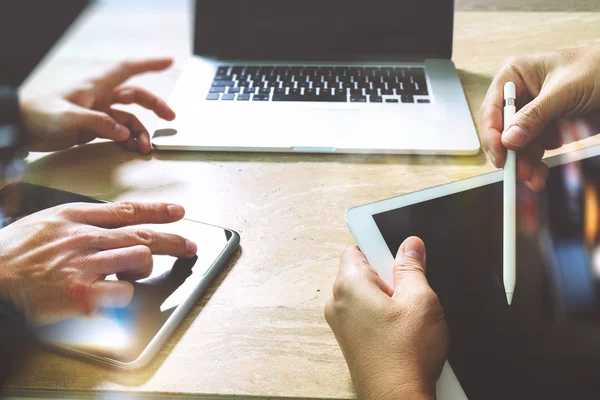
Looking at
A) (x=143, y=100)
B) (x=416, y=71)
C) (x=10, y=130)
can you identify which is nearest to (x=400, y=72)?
(x=416, y=71)

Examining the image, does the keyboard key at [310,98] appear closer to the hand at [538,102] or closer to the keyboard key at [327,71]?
the keyboard key at [327,71]

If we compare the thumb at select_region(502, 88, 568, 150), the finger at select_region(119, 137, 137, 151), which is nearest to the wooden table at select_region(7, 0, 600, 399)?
the finger at select_region(119, 137, 137, 151)

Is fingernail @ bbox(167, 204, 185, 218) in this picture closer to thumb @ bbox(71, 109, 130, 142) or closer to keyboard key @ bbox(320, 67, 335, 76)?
thumb @ bbox(71, 109, 130, 142)

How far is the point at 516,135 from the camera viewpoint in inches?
25.5

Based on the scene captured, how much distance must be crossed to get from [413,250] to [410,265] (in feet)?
0.07

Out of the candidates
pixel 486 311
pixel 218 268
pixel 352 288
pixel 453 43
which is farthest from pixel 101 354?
pixel 453 43

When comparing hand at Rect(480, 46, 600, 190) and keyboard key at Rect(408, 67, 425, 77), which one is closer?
hand at Rect(480, 46, 600, 190)

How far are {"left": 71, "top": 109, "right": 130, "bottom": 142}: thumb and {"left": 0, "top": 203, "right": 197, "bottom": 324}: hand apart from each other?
0.19 meters

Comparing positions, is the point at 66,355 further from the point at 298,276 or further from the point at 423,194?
the point at 423,194

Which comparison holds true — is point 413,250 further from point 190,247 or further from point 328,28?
point 328,28

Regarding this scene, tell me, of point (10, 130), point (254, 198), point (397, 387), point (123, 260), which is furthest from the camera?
point (10, 130)

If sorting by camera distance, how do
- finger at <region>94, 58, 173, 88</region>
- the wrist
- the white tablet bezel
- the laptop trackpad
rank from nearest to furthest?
the wrist → the white tablet bezel → the laptop trackpad → finger at <region>94, 58, 173, 88</region>

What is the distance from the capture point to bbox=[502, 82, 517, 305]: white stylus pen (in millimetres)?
571

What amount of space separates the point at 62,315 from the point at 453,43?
0.79m
